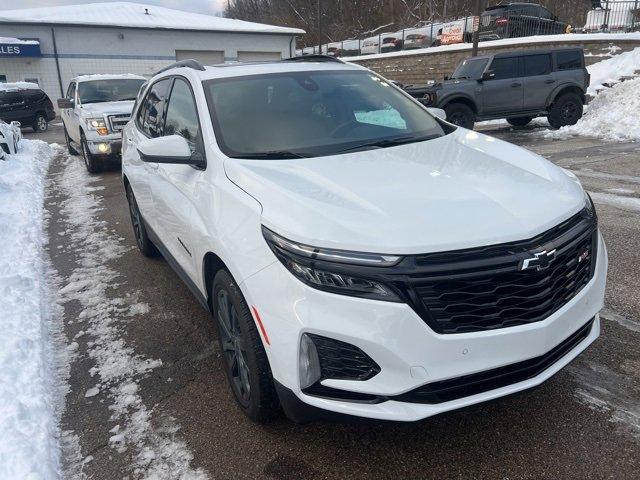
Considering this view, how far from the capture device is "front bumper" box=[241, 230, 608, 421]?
6.23 feet

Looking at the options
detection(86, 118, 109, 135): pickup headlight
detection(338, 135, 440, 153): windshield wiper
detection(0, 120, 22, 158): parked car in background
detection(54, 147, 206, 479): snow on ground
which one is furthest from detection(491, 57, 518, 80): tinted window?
detection(0, 120, 22, 158): parked car in background

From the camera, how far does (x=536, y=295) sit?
80.1 inches

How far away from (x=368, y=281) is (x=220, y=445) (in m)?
1.23

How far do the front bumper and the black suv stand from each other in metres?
21.1

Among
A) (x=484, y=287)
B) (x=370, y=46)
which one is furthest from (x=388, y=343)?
(x=370, y=46)

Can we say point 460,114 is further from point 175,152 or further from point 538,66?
point 175,152

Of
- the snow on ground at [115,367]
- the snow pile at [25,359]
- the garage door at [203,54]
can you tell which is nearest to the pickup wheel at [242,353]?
the snow on ground at [115,367]

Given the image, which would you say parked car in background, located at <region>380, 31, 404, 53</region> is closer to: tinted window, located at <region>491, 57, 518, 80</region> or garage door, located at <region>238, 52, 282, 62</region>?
garage door, located at <region>238, 52, 282, 62</region>

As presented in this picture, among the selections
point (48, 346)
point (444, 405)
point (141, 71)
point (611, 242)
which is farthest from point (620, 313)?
point (141, 71)

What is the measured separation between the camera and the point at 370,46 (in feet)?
113

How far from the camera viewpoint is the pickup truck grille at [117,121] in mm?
10047

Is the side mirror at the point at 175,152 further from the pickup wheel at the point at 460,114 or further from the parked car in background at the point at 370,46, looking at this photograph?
the parked car in background at the point at 370,46

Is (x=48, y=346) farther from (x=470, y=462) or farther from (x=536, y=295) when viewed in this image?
(x=536, y=295)

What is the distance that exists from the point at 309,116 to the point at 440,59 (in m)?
21.0
